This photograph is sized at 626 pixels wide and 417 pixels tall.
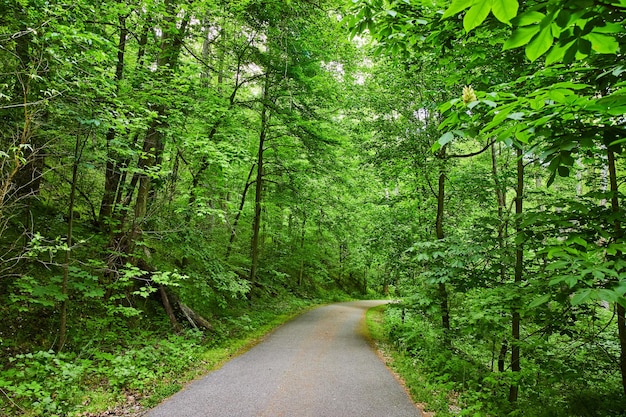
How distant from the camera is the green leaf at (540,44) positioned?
1.14m

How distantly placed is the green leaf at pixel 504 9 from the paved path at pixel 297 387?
5229mm

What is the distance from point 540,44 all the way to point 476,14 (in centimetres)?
32

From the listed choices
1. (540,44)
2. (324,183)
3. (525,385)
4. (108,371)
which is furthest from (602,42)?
(324,183)

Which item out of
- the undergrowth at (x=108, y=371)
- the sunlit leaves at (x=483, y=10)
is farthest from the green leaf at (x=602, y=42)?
the undergrowth at (x=108, y=371)

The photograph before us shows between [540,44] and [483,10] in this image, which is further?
[540,44]

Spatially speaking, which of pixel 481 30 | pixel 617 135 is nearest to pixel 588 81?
pixel 617 135

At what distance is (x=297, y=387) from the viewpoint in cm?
575

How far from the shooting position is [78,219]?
8.45m

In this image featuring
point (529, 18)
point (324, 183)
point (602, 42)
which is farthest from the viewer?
point (324, 183)

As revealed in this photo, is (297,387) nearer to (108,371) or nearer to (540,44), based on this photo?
(108,371)

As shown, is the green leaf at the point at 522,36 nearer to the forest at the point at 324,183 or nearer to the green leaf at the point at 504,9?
the forest at the point at 324,183

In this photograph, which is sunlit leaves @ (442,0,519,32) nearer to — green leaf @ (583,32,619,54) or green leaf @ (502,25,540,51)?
green leaf @ (502,25,540,51)

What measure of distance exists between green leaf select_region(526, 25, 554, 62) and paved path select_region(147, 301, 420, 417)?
5.10 m

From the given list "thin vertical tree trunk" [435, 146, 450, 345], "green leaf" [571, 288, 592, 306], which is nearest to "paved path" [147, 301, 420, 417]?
"thin vertical tree trunk" [435, 146, 450, 345]
